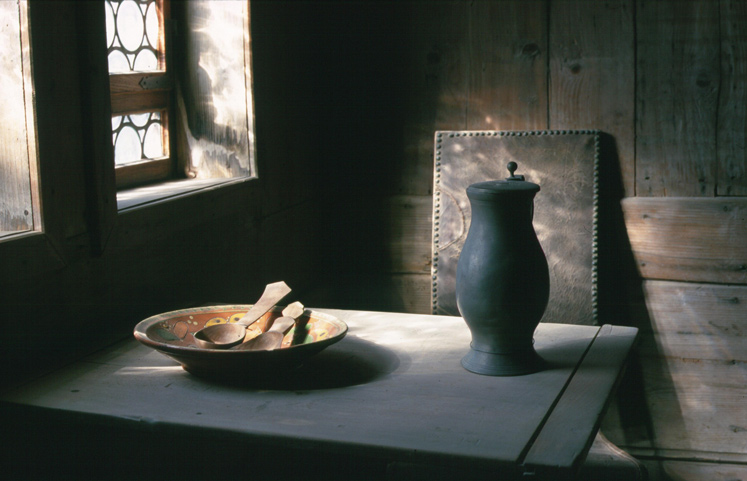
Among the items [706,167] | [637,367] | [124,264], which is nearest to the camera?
[124,264]

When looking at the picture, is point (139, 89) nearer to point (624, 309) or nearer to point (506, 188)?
point (506, 188)

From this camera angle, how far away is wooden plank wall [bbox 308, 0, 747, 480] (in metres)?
2.30

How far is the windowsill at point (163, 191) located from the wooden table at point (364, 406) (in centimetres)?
35

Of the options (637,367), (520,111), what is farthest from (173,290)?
(637,367)

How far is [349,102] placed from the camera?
2701 mm

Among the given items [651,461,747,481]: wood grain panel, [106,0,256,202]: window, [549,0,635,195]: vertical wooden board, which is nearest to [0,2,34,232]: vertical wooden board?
[106,0,256,202]: window

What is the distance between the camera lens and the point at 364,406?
1.22m

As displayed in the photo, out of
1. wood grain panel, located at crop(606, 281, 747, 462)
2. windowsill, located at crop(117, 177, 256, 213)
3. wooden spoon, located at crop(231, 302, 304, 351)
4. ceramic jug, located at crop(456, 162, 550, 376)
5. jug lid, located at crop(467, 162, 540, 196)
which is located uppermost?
jug lid, located at crop(467, 162, 540, 196)

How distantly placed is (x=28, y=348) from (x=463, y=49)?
66.4 inches

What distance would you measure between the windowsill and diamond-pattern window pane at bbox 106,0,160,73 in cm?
31

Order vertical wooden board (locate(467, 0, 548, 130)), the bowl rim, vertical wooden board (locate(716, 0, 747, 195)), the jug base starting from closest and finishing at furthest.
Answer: the bowl rim < the jug base < vertical wooden board (locate(716, 0, 747, 195)) < vertical wooden board (locate(467, 0, 548, 130))

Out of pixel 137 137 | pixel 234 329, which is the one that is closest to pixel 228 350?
pixel 234 329

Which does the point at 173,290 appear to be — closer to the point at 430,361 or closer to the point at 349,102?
the point at 430,361

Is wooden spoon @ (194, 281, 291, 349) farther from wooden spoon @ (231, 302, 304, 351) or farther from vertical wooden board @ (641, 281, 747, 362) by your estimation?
vertical wooden board @ (641, 281, 747, 362)
